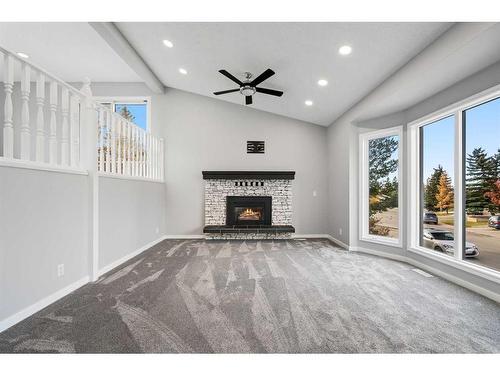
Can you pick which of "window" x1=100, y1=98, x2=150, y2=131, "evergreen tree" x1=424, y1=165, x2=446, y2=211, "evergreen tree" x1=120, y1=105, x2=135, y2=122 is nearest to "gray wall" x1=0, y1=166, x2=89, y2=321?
"window" x1=100, y1=98, x2=150, y2=131

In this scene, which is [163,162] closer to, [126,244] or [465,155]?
[126,244]

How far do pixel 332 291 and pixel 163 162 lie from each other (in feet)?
14.6

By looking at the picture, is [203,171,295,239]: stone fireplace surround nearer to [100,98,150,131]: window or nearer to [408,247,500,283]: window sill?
[100,98,150,131]: window

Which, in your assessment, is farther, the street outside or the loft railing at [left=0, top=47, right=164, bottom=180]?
the street outside

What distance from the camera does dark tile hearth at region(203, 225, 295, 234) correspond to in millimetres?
5009

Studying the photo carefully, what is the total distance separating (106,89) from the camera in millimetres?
Answer: 5422

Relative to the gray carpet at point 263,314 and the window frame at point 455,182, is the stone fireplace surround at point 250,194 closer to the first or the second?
the gray carpet at point 263,314

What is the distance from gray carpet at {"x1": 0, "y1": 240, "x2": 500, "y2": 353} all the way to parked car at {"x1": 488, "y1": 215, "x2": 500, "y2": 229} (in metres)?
0.78

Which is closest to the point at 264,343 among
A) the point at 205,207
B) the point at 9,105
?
the point at 9,105

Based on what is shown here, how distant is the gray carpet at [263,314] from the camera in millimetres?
1616

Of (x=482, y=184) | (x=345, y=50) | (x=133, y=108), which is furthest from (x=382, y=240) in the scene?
(x=133, y=108)

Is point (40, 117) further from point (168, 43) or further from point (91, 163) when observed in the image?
point (168, 43)

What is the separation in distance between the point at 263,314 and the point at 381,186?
10.8ft
